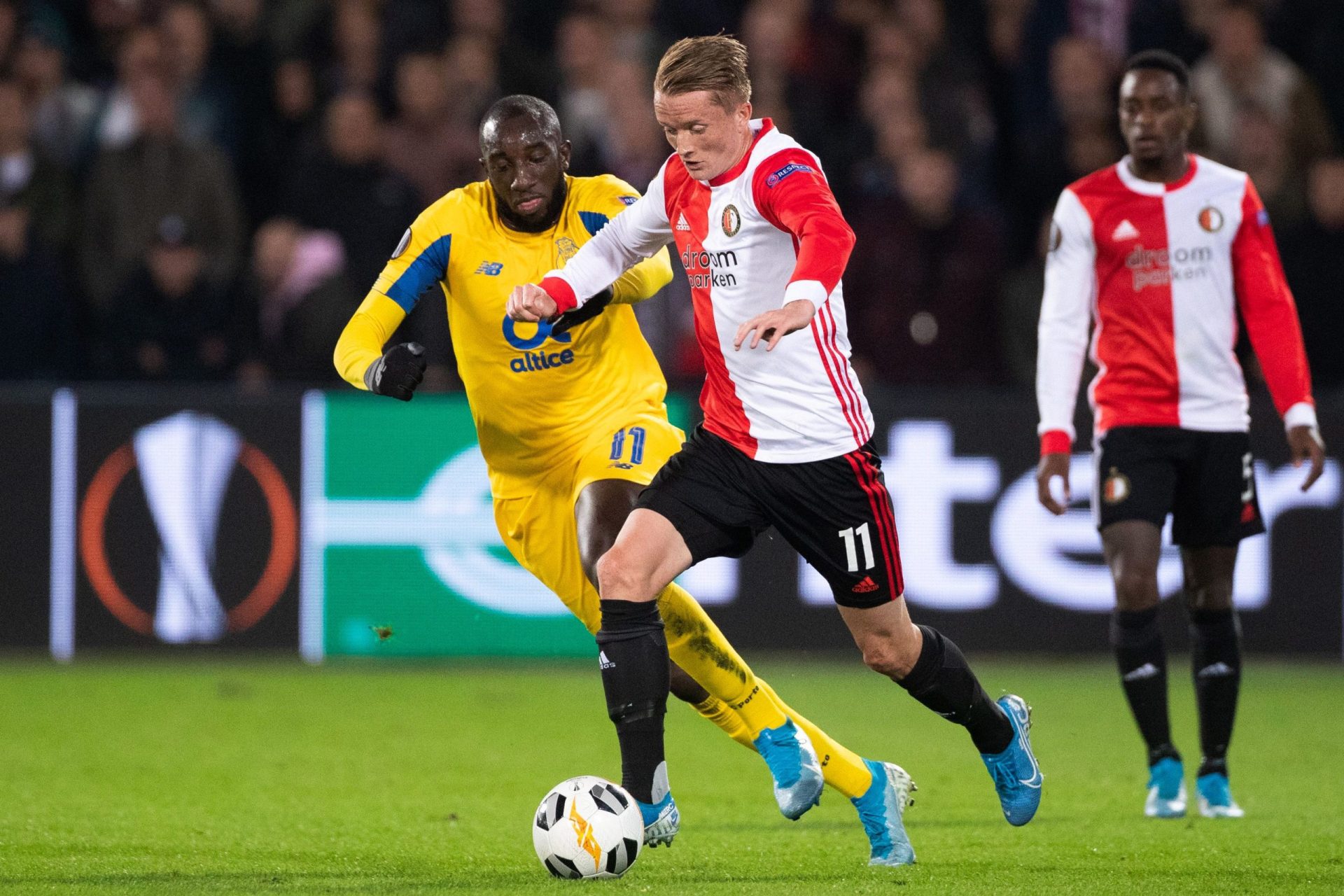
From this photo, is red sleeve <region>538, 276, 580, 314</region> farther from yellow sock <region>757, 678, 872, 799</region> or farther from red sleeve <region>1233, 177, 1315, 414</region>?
red sleeve <region>1233, 177, 1315, 414</region>

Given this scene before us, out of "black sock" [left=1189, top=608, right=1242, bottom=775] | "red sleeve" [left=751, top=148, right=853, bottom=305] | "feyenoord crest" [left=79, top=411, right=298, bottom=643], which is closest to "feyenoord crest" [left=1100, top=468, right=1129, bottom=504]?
"black sock" [left=1189, top=608, right=1242, bottom=775]

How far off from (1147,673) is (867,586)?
1.68 metres

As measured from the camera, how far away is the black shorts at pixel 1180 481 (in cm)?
618

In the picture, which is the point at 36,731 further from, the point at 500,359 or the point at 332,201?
the point at 332,201

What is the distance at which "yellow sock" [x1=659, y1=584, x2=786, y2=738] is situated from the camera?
17.6 feet

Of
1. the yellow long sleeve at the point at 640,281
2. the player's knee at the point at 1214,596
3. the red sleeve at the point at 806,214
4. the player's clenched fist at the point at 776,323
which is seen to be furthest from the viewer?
the player's knee at the point at 1214,596

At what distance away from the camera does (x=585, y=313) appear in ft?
18.2

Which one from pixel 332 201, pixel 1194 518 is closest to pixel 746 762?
pixel 1194 518

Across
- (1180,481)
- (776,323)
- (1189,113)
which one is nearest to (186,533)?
(1180,481)

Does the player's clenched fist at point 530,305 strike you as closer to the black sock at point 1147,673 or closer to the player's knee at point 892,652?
the player's knee at point 892,652

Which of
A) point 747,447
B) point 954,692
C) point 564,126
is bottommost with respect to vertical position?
point 954,692

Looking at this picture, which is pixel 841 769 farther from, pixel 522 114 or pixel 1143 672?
pixel 522 114

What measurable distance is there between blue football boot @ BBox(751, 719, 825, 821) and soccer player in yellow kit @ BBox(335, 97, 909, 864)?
138 mm

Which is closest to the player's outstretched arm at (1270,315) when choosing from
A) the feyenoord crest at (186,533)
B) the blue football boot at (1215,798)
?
the blue football boot at (1215,798)
